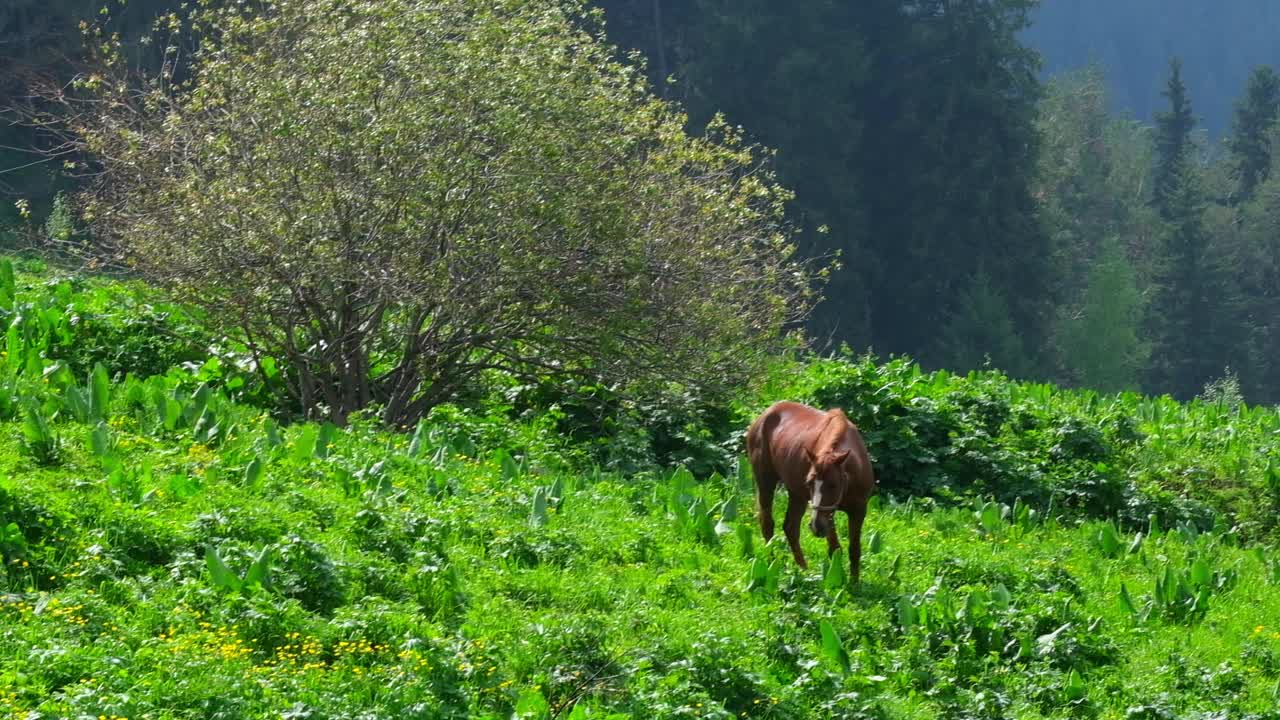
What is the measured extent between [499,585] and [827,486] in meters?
2.42

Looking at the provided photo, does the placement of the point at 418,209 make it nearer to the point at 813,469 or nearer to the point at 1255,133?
the point at 813,469

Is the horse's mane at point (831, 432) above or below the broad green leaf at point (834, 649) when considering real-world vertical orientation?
above

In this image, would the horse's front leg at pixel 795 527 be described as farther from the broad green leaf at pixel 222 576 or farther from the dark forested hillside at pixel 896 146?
the dark forested hillside at pixel 896 146

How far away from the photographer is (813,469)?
1117cm

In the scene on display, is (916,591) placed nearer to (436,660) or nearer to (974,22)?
(436,660)

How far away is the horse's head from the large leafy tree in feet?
17.9

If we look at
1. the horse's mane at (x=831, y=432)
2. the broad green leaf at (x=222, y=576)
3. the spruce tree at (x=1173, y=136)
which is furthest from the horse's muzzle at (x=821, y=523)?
the spruce tree at (x=1173, y=136)

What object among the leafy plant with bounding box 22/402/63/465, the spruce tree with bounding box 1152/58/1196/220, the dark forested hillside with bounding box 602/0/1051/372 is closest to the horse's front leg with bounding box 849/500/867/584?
the leafy plant with bounding box 22/402/63/465

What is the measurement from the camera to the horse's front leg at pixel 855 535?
445 inches

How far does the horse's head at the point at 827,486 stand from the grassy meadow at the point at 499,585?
374mm

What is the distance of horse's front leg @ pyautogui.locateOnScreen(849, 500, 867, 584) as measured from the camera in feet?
37.1

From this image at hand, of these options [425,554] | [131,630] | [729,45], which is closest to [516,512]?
[425,554]

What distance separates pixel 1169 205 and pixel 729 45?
28093mm

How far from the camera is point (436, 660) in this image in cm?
841
